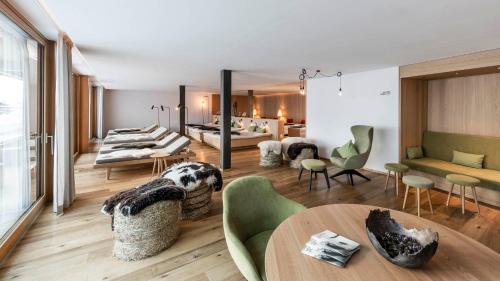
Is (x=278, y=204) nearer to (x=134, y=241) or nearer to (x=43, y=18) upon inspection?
(x=134, y=241)

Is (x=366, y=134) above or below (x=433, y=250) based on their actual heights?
above

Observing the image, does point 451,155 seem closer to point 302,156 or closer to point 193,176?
point 302,156

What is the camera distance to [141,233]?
2.12 m

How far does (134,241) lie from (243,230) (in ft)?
3.75

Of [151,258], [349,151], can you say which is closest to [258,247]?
[151,258]

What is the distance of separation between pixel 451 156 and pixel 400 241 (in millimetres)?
4336

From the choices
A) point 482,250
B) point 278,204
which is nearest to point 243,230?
point 278,204

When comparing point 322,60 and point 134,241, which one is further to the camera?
point 322,60

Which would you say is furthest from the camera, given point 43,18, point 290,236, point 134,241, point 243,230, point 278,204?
point 43,18

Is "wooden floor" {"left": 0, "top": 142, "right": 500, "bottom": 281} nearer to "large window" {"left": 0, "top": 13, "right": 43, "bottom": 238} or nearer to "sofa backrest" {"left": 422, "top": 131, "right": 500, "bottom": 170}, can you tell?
"large window" {"left": 0, "top": 13, "right": 43, "bottom": 238}

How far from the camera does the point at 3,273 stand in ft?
6.32

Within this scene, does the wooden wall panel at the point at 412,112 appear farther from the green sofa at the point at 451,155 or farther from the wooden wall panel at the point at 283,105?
the wooden wall panel at the point at 283,105

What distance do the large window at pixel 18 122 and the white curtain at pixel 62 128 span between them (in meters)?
0.26

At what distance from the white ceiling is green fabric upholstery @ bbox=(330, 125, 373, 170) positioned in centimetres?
138
